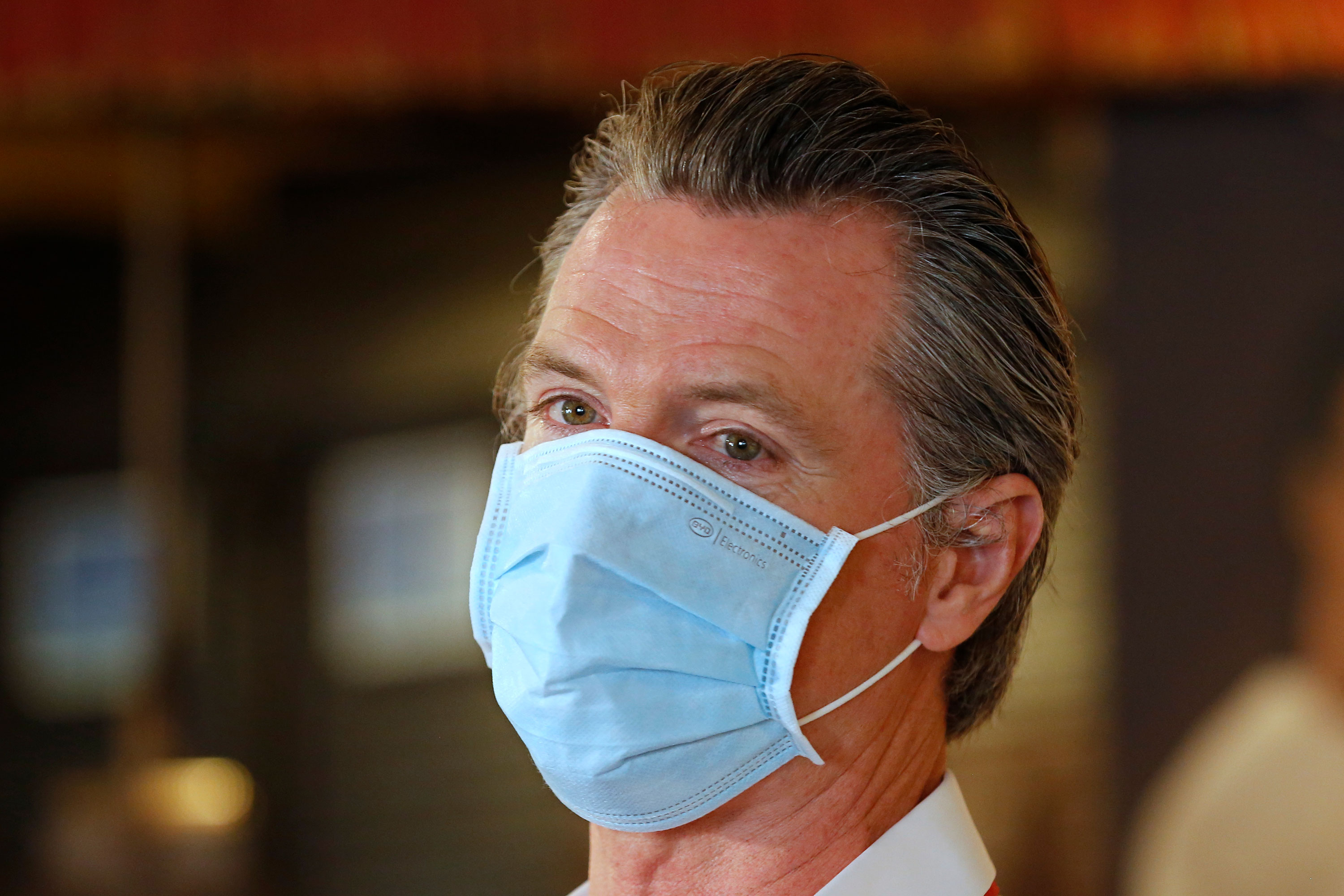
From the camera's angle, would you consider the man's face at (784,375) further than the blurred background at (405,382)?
No

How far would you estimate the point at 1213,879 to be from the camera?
4062 millimetres

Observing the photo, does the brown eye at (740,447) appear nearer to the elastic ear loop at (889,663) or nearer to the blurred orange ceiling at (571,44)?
the elastic ear loop at (889,663)

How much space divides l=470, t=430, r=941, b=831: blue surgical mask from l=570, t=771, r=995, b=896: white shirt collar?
134 mm

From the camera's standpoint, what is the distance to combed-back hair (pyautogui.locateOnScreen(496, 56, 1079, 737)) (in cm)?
150

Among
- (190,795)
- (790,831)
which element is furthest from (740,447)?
(190,795)

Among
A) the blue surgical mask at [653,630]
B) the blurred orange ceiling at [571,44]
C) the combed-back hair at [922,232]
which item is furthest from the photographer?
the blurred orange ceiling at [571,44]

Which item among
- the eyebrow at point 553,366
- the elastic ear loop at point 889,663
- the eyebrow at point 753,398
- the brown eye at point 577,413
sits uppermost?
the eyebrow at point 753,398

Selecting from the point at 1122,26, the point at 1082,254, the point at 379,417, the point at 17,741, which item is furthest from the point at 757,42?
the point at 17,741

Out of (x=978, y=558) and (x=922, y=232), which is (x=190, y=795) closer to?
(x=978, y=558)

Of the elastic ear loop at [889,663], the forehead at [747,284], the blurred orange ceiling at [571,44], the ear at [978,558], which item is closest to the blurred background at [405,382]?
the blurred orange ceiling at [571,44]

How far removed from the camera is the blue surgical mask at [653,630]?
54.9 inches

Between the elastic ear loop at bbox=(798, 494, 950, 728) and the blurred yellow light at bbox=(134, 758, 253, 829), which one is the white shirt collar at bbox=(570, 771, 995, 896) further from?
the blurred yellow light at bbox=(134, 758, 253, 829)

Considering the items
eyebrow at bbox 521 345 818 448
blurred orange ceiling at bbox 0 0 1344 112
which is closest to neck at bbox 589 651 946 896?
eyebrow at bbox 521 345 818 448

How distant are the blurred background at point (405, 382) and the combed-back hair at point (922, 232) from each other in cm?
35
